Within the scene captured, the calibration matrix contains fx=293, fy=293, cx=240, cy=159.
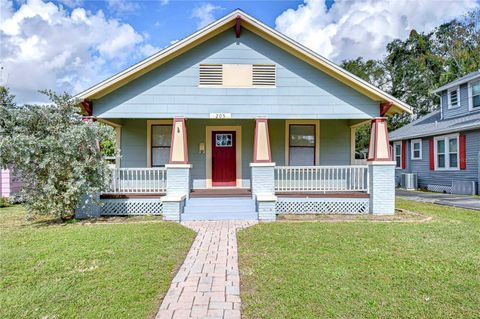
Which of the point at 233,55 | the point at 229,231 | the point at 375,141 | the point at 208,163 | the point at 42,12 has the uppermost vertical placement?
the point at 42,12

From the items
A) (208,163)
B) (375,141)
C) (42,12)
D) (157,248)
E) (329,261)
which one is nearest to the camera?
(329,261)

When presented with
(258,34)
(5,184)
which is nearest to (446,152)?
(258,34)

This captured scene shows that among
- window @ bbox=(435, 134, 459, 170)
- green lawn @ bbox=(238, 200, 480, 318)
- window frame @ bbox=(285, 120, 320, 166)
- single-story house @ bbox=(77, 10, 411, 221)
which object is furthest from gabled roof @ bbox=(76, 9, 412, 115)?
window @ bbox=(435, 134, 459, 170)

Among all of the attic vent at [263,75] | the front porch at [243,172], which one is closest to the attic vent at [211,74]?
the attic vent at [263,75]

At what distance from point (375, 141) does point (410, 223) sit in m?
2.80

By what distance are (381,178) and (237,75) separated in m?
5.73

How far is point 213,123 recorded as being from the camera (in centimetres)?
1120

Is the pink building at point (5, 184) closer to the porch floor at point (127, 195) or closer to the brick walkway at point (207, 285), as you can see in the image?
the porch floor at point (127, 195)

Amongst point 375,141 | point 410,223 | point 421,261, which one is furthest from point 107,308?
point 375,141

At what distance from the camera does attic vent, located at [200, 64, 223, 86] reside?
9617 mm

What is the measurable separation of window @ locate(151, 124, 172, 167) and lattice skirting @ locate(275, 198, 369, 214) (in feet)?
15.3

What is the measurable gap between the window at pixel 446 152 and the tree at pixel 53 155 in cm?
1696

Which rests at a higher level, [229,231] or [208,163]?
[208,163]

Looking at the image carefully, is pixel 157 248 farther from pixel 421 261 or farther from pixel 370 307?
pixel 421 261
